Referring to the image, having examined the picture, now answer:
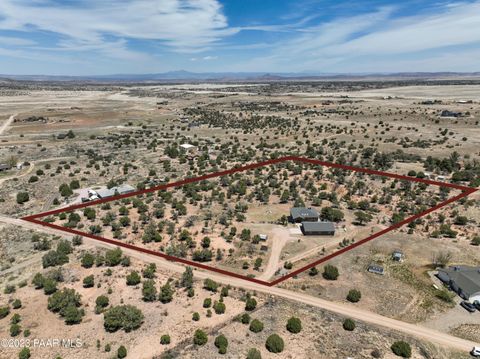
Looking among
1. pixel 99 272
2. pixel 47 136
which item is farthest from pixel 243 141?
pixel 99 272

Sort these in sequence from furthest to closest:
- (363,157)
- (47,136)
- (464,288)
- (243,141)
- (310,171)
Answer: (47,136), (243,141), (363,157), (310,171), (464,288)

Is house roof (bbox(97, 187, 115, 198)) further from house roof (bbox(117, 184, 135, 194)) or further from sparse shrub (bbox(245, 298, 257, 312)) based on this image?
sparse shrub (bbox(245, 298, 257, 312))

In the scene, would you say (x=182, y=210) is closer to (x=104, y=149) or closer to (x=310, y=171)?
(x=310, y=171)

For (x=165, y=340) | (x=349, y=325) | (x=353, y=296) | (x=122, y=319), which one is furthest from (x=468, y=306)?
(x=122, y=319)

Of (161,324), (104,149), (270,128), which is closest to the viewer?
(161,324)

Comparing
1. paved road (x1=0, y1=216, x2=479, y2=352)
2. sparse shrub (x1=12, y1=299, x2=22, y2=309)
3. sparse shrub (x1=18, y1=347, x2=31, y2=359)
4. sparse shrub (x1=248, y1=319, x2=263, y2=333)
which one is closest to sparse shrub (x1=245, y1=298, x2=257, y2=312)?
sparse shrub (x1=248, y1=319, x2=263, y2=333)

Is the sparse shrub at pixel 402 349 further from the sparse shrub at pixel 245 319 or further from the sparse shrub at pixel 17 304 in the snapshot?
the sparse shrub at pixel 17 304
